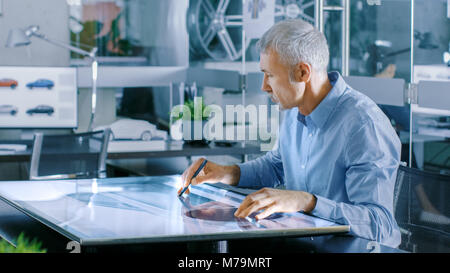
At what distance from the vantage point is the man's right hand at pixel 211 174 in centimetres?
185

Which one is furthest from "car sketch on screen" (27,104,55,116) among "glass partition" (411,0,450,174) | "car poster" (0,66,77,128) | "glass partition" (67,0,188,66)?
"glass partition" (411,0,450,174)

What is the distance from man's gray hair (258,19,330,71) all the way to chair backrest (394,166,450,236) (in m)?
0.70

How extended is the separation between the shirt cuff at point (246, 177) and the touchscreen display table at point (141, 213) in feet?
0.65

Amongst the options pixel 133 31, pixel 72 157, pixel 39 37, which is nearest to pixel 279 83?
pixel 72 157

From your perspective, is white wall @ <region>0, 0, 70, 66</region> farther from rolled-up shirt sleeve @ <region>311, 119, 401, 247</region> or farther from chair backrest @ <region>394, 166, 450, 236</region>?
rolled-up shirt sleeve @ <region>311, 119, 401, 247</region>

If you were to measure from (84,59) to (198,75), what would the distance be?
88 cm

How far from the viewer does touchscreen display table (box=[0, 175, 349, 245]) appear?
4.23ft

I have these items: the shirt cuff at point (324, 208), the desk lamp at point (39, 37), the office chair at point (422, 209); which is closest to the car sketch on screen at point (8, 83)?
the desk lamp at point (39, 37)

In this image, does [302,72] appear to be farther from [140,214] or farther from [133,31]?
[133,31]

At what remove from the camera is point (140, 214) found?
1490mm

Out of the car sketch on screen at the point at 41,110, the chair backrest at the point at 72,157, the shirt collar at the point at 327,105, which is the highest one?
the shirt collar at the point at 327,105

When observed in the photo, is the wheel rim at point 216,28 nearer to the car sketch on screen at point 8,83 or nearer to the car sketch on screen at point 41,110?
the car sketch on screen at point 41,110

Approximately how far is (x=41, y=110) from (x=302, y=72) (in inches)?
122
